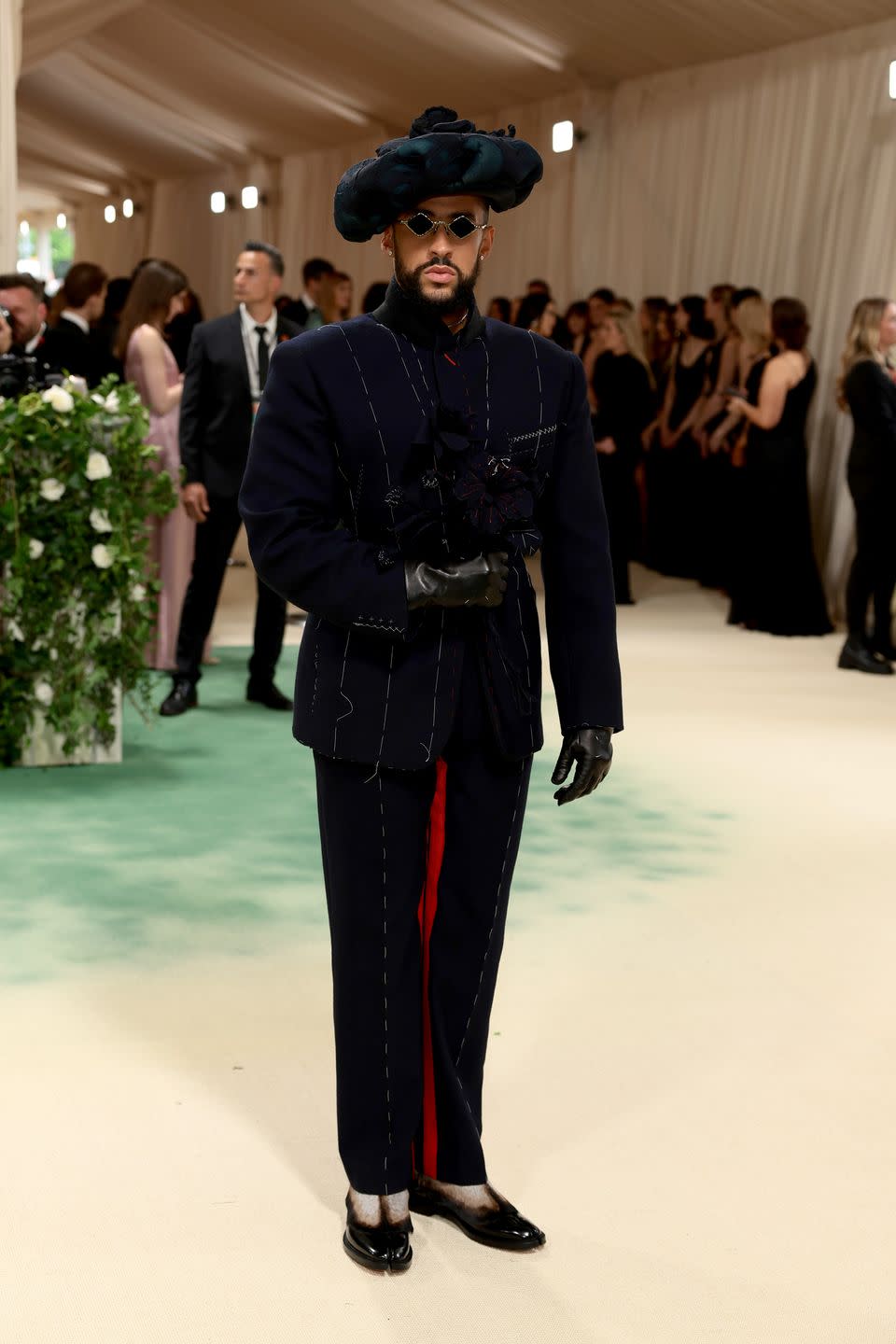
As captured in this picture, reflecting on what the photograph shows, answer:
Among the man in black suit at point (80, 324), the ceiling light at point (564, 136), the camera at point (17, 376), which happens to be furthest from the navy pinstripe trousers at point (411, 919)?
the ceiling light at point (564, 136)

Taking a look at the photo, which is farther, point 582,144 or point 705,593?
point 582,144

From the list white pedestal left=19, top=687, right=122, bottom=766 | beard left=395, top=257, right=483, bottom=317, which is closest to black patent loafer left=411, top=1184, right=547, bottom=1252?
beard left=395, top=257, right=483, bottom=317

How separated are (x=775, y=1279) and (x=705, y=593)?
811cm

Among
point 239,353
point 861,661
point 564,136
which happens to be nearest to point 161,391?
point 239,353

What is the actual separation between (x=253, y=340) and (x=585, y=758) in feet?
13.4

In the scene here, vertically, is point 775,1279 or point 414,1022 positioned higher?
point 414,1022

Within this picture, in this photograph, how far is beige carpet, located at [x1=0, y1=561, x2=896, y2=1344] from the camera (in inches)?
88.2

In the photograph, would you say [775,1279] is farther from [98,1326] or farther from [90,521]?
[90,521]

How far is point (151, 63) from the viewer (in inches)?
566

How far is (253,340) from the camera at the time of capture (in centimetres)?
610

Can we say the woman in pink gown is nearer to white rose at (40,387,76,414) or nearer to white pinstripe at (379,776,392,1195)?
white rose at (40,387,76,414)

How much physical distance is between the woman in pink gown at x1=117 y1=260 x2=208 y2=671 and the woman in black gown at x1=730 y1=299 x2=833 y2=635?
3.14m

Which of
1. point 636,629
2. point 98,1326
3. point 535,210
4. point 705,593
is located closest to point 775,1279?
point 98,1326

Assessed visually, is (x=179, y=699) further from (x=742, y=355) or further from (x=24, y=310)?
(x=742, y=355)
